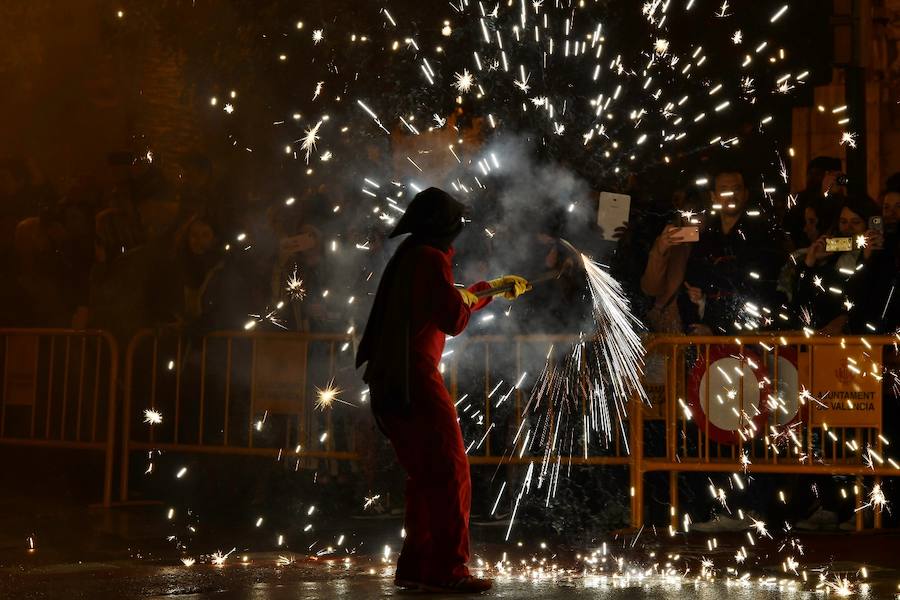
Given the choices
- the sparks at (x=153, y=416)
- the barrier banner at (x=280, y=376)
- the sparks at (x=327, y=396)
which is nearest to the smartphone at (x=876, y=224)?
the sparks at (x=327, y=396)

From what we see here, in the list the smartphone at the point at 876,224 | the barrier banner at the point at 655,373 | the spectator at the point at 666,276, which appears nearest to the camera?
the barrier banner at the point at 655,373

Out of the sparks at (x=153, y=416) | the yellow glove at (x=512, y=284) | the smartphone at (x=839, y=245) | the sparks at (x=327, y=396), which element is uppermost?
the smartphone at (x=839, y=245)

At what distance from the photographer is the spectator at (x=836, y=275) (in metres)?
9.18

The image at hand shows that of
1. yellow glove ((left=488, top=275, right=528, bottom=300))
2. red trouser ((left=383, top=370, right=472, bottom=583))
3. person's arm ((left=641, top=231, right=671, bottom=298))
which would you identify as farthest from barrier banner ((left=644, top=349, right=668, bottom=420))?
red trouser ((left=383, top=370, right=472, bottom=583))

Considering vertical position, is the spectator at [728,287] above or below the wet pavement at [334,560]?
above

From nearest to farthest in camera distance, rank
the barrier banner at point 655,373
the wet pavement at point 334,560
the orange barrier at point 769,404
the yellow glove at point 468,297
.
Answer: the yellow glove at point 468,297, the wet pavement at point 334,560, the orange barrier at point 769,404, the barrier banner at point 655,373

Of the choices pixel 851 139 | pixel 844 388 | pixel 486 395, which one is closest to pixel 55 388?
pixel 486 395

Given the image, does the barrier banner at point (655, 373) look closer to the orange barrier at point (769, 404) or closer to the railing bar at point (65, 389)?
the orange barrier at point (769, 404)

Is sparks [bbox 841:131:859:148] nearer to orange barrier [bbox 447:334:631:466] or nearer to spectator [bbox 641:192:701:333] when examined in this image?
spectator [bbox 641:192:701:333]

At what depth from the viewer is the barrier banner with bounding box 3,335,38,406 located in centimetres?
1102

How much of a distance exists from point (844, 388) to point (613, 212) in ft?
6.61

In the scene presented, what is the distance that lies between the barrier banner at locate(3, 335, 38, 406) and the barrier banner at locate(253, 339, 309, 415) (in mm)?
2265

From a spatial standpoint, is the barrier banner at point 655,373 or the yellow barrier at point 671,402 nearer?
the yellow barrier at point 671,402

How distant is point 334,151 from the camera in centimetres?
1048
